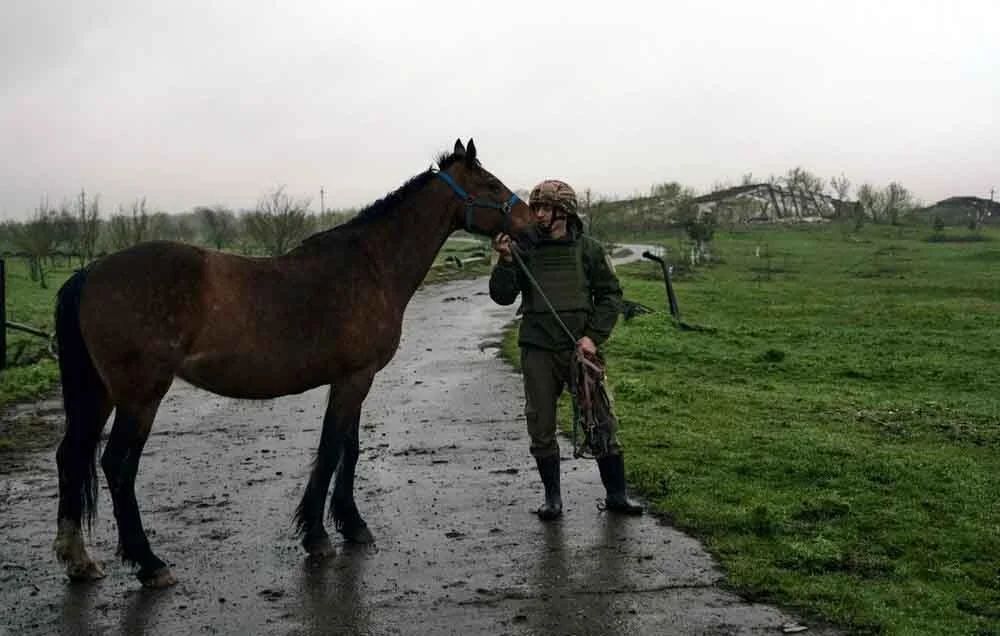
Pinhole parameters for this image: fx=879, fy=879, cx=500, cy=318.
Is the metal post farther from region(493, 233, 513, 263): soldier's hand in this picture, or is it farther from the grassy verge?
region(493, 233, 513, 263): soldier's hand

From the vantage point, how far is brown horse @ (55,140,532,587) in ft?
16.7

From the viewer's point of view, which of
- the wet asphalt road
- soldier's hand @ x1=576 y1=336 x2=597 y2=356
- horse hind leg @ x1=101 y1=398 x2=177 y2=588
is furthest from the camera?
soldier's hand @ x1=576 y1=336 x2=597 y2=356

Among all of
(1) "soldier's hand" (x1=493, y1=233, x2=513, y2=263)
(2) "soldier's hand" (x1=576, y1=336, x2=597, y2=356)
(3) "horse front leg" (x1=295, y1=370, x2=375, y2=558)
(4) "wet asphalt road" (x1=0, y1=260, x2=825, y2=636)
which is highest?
(1) "soldier's hand" (x1=493, y1=233, x2=513, y2=263)

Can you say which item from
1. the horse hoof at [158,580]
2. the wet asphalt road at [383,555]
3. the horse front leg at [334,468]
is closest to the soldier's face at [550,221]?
the horse front leg at [334,468]

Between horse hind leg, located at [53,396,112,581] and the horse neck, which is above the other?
the horse neck

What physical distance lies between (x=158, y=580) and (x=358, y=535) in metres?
1.30

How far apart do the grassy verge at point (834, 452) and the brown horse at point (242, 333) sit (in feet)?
8.08

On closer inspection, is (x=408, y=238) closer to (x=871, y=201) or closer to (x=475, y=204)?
(x=475, y=204)

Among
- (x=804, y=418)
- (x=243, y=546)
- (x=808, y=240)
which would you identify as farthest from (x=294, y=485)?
(x=808, y=240)

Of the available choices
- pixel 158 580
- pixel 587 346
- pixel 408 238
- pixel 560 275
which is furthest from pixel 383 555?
pixel 560 275

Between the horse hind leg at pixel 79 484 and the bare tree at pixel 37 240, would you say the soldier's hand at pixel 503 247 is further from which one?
the bare tree at pixel 37 240

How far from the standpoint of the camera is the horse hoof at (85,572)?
5051 millimetres

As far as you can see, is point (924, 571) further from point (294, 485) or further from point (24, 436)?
point (24, 436)

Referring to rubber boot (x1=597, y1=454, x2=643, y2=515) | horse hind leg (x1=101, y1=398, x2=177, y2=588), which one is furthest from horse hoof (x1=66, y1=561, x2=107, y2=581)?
rubber boot (x1=597, y1=454, x2=643, y2=515)
